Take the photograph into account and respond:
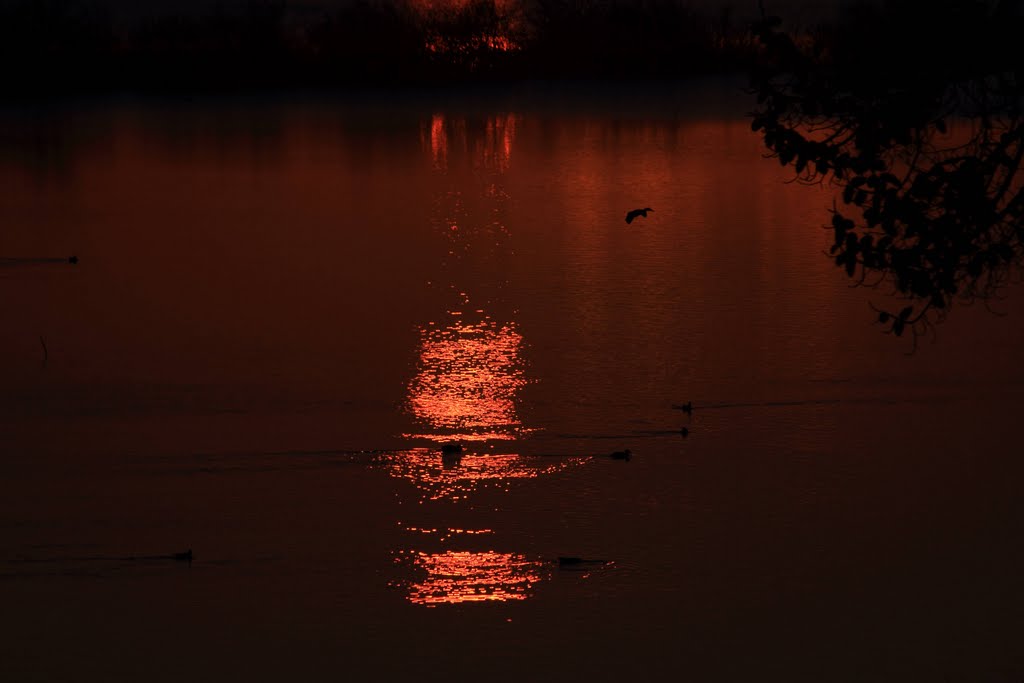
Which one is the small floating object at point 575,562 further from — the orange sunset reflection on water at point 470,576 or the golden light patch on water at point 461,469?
the golden light patch on water at point 461,469

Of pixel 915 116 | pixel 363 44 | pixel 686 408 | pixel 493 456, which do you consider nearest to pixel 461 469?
pixel 493 456

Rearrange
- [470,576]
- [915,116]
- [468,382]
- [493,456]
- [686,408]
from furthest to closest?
[468,382], [686,408], [493,456], [470,576], [915,116]

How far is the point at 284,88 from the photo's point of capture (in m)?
17.8

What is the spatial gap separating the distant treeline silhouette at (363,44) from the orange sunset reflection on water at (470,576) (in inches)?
563

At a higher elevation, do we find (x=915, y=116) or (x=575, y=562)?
(x=915, y=116)

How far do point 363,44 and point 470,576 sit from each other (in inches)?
619

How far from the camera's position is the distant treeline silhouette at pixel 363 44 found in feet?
59.7

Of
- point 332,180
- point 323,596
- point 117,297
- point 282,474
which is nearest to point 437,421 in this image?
point 282,474

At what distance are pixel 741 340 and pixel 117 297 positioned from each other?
2.88 metres

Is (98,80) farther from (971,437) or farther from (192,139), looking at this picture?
(971,437)

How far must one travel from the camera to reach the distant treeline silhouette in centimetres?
1820

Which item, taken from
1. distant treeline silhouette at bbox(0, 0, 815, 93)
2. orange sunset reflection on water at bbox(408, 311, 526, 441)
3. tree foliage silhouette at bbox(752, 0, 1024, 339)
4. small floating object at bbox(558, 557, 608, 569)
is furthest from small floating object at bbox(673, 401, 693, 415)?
distant treeline silhouette at bbox(0, 0, 815, 93)

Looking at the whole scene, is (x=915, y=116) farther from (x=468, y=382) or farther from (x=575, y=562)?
(x=468, y=382)

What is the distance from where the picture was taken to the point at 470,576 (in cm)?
388
